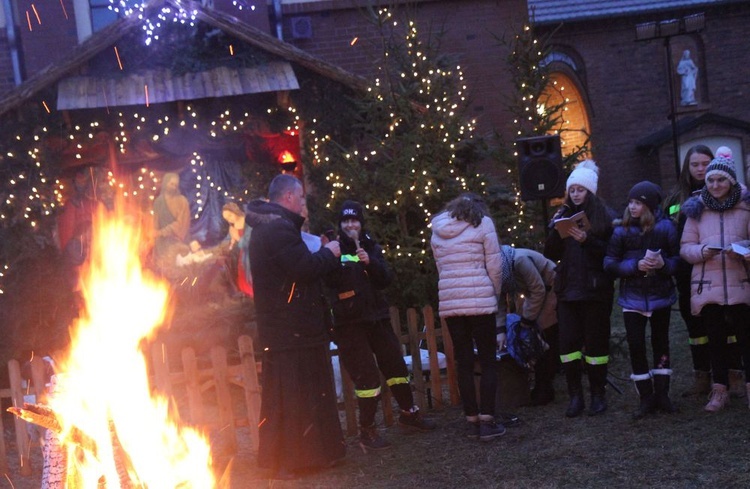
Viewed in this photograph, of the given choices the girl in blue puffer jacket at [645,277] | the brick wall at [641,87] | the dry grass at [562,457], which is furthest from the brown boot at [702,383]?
the brick wall at [641,87]

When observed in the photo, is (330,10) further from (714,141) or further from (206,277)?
(714,141)

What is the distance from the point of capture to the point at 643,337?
7.50 meters

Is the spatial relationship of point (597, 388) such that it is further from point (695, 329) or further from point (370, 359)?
point (370, 359)

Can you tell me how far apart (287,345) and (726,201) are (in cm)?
369

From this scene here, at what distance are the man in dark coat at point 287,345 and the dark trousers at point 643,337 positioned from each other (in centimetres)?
258

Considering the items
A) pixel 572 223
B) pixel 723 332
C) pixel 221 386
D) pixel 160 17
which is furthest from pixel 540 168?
pixel 160 17

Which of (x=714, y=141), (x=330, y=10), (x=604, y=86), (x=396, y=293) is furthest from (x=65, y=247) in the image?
(x=714, y=141)

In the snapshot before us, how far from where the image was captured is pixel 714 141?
24562 millimetres

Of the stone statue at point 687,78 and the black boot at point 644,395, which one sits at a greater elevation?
the stone statue at point 687,78

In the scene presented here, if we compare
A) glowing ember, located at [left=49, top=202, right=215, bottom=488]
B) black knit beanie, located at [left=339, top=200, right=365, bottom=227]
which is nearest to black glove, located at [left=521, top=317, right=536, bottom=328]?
black knit beanie, located at [left=339, top=200, right=365, bottom=227]

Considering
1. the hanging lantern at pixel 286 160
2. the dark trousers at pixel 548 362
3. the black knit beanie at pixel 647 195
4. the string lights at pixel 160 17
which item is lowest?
the dark trousers at pixel 548 362

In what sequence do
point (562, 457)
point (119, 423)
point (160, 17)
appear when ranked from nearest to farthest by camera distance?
1. point (119, 423)
2. point (562, 457)
3. point (160, 17)

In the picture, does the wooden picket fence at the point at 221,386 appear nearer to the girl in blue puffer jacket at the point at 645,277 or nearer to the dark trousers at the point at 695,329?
the girl in blue puffer jacket at the point at 645,277

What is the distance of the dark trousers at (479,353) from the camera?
749cm
